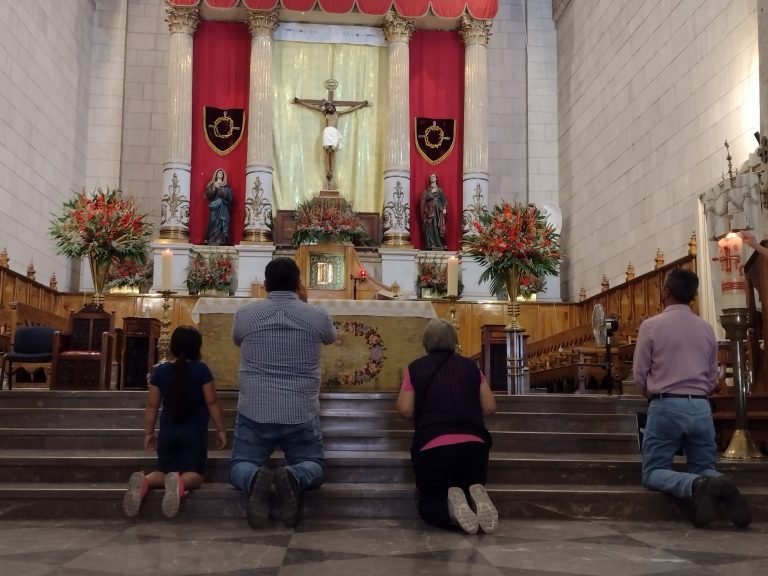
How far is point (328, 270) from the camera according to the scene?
42.8ft

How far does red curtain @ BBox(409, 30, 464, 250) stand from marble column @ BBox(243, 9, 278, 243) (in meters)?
2.64

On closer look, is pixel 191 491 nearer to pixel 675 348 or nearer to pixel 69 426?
pixel 69 426

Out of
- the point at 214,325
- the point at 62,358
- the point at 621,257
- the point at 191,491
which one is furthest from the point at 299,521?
the point at 621,257

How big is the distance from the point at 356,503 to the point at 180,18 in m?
12.9

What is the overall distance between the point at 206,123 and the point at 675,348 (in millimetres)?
12546

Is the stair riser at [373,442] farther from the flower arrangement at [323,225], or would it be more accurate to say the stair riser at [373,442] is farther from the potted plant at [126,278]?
the potted plant at [126,278]

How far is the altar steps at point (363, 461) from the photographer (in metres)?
5.13

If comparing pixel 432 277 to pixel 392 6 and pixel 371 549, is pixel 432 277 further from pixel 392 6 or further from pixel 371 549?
pixel 371 549

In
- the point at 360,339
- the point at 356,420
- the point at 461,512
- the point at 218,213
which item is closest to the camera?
the point at 461,512

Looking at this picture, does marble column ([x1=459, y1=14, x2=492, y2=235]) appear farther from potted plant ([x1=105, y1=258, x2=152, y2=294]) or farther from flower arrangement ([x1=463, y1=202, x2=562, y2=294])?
potted plant ([x1=105, y1=258, x2=152, y2=294])

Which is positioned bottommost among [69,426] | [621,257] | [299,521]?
[299,521]

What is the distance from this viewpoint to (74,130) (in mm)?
16234

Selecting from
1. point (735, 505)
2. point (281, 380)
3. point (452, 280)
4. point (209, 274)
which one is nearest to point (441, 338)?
point (281, 380)

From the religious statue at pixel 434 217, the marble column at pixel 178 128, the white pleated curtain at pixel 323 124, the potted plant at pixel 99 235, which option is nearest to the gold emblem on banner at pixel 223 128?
the marble column at pixel 178 128
